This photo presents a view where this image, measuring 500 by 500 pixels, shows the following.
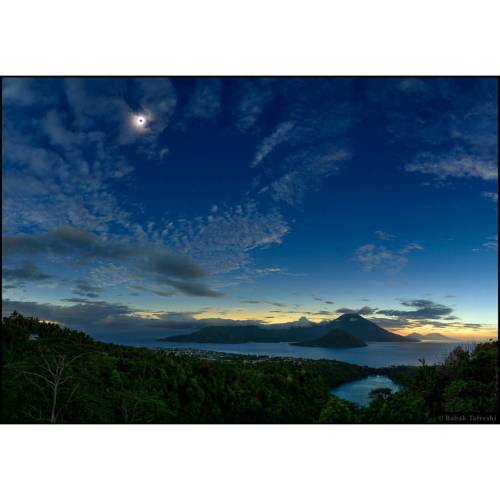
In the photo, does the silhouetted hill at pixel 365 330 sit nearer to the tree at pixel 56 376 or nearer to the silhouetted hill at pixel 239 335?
the silhouetted hill at pixel 239 335

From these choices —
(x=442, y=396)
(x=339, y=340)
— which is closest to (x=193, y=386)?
(x=339, y=340)

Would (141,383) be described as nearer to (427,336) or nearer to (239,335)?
(239,335)

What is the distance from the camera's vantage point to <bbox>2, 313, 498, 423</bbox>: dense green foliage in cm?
353

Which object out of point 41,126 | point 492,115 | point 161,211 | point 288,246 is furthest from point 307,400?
point 41,126

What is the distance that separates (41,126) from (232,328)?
3.13 meters

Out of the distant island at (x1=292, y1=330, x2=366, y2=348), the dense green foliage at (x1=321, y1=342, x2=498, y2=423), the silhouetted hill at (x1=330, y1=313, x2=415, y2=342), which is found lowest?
the dense green foliage at (x1=321, y1=342, x2=498, y2=423)

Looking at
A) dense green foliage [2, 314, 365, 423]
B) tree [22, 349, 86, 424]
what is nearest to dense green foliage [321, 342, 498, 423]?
dense green foliage [2, 314, 365, 423]

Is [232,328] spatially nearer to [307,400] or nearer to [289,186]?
[307,400]

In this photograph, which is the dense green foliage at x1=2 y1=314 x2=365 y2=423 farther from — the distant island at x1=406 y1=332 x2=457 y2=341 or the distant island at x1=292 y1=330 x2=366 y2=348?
the distant island at x1=406 y1=332 x2=457 y2=341

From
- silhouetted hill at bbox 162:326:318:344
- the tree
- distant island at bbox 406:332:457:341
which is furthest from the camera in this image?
silhouetted hill at bbox 162:326:318:344

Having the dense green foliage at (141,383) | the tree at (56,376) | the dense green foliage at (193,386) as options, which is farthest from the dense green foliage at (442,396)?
the tree at (56,376)

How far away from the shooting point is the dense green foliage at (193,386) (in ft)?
11.6

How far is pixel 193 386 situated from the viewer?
3.99 metres

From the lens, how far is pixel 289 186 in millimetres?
4277
